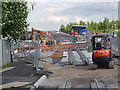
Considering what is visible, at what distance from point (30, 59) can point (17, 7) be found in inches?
254

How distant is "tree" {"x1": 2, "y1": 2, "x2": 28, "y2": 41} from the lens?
1974 cm

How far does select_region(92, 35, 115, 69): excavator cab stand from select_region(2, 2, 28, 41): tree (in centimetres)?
710

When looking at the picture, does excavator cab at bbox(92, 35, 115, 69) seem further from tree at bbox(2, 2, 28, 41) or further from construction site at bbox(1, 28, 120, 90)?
tree at bbox(2, 2, 28, 41)

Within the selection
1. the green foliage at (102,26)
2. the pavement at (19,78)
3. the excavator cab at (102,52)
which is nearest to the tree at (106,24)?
the green foliage at (102,26)

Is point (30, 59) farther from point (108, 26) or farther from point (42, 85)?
point (108, 26)

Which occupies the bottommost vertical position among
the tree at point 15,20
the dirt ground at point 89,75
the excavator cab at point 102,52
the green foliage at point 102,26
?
the dirt ground at point 89,75

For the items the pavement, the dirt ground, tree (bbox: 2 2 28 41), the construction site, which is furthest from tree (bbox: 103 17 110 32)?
the pavement

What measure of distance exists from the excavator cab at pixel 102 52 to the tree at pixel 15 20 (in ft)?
23.3

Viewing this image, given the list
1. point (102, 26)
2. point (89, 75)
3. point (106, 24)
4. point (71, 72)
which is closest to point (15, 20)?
point (71, 72)

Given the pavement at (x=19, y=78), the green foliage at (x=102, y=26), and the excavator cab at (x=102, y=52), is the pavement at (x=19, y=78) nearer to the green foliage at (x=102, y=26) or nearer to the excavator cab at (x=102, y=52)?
the excavator cab at (x=102, y=52)

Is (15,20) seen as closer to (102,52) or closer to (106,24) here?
(102,52)

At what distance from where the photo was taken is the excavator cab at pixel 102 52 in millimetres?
17453

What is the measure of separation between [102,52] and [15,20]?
7975mm

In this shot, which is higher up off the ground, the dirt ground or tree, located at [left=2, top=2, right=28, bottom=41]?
tree, located at [left=2, top=2, right=28, bottom=41]
